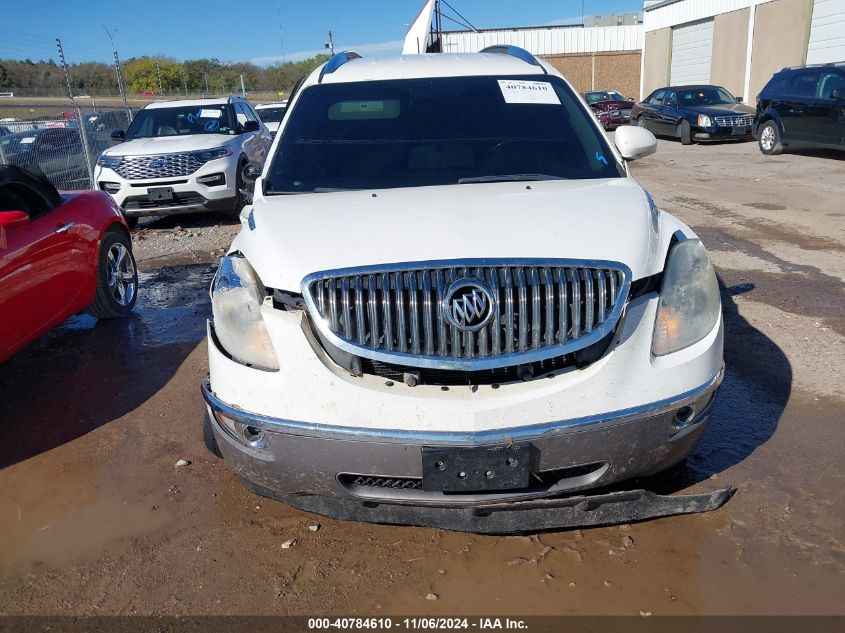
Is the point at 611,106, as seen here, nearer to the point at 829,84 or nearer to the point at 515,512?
the point at 829,84

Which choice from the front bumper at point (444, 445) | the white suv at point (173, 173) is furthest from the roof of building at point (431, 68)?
the white suv at point (173, 173)

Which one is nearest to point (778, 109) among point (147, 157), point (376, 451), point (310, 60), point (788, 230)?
point (788, 230)

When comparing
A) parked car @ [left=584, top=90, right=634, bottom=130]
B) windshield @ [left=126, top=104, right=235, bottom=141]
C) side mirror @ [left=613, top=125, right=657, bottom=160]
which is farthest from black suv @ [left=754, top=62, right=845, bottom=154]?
side mirror @ [left=613, top=125, right=657, bottom=160]

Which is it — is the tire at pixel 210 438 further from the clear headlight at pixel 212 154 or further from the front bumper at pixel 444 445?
the clear headlight at pixel 212 154

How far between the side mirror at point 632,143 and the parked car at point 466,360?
1.34 metres

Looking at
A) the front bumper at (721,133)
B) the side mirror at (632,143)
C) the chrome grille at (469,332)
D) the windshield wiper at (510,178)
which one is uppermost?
the side mirror at (632,143)

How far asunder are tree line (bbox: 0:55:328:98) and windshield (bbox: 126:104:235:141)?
37.6 m

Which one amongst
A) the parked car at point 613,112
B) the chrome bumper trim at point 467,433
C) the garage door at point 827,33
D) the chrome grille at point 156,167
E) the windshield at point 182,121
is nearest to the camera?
the chrome bumper trim at point 467,433

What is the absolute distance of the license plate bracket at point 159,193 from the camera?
9.78 m

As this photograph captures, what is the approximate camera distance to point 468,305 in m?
2.43

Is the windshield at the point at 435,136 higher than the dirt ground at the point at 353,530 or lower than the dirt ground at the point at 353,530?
higher

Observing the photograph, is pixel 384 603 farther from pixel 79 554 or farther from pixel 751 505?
pixel 751 505

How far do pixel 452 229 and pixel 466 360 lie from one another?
22.1 inches

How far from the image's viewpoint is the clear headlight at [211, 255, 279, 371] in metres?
2.64
